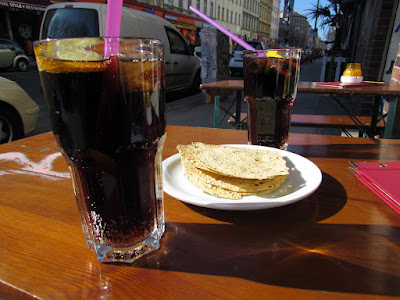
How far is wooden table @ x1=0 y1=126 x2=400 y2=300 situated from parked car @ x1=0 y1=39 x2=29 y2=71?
15.7 m

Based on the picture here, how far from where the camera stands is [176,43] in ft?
24.2

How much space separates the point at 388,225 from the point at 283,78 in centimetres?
68

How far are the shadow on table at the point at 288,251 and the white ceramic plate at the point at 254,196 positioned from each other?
0.04 meters

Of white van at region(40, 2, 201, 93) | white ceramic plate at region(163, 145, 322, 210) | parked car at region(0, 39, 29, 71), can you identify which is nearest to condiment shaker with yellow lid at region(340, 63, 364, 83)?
white van at region(40, 2, 201, 93)

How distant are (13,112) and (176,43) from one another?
15.8ft

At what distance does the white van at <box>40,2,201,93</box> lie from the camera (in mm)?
5062

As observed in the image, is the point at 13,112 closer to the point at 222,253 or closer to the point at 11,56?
the point at 222,253

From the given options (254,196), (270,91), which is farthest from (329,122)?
(254,196)

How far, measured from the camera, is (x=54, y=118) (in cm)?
56

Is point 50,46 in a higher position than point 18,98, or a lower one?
higher

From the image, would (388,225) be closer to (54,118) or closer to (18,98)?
(54,118)

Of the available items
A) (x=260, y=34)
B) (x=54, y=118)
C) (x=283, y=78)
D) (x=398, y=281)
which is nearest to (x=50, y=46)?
(x=54, y=118)

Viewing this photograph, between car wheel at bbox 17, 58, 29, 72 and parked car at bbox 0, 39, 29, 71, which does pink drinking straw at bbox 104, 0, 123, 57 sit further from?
car wheel at bbox 17, 58, 29, 72

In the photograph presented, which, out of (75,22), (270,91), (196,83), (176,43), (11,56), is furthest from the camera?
(11,56)
